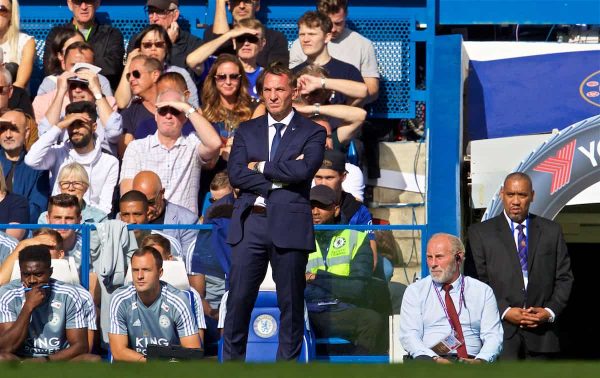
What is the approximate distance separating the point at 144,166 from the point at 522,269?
317 cm

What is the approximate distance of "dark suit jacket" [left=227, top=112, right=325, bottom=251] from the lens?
26.7 ft

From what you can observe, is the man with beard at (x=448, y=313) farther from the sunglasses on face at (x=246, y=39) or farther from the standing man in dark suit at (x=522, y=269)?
the sunglasses on face at (x=246, y=39)

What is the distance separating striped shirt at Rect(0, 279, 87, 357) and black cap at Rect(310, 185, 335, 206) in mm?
1826

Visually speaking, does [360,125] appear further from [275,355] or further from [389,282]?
[275,355]

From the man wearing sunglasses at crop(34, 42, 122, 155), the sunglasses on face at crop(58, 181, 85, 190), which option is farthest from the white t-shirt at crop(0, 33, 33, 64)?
the sunglasses on face at crop(58, 181, 85, 190)

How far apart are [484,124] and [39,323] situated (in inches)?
198

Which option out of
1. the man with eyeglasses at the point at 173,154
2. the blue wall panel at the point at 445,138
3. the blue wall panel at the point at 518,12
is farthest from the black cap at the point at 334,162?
the blue wall panel at the point at 518,12

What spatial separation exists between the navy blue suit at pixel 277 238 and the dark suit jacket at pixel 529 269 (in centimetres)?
143

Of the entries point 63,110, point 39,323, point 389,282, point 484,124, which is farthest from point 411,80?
point 39,323

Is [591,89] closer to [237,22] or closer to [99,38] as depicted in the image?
[237,22]

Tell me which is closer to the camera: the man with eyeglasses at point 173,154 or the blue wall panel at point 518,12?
the man with eyeglasses at point 173,154

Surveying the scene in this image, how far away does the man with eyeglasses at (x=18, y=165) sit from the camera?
10.7 m

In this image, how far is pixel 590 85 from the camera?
12188 mm

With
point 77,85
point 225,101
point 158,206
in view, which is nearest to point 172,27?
point 77,85
